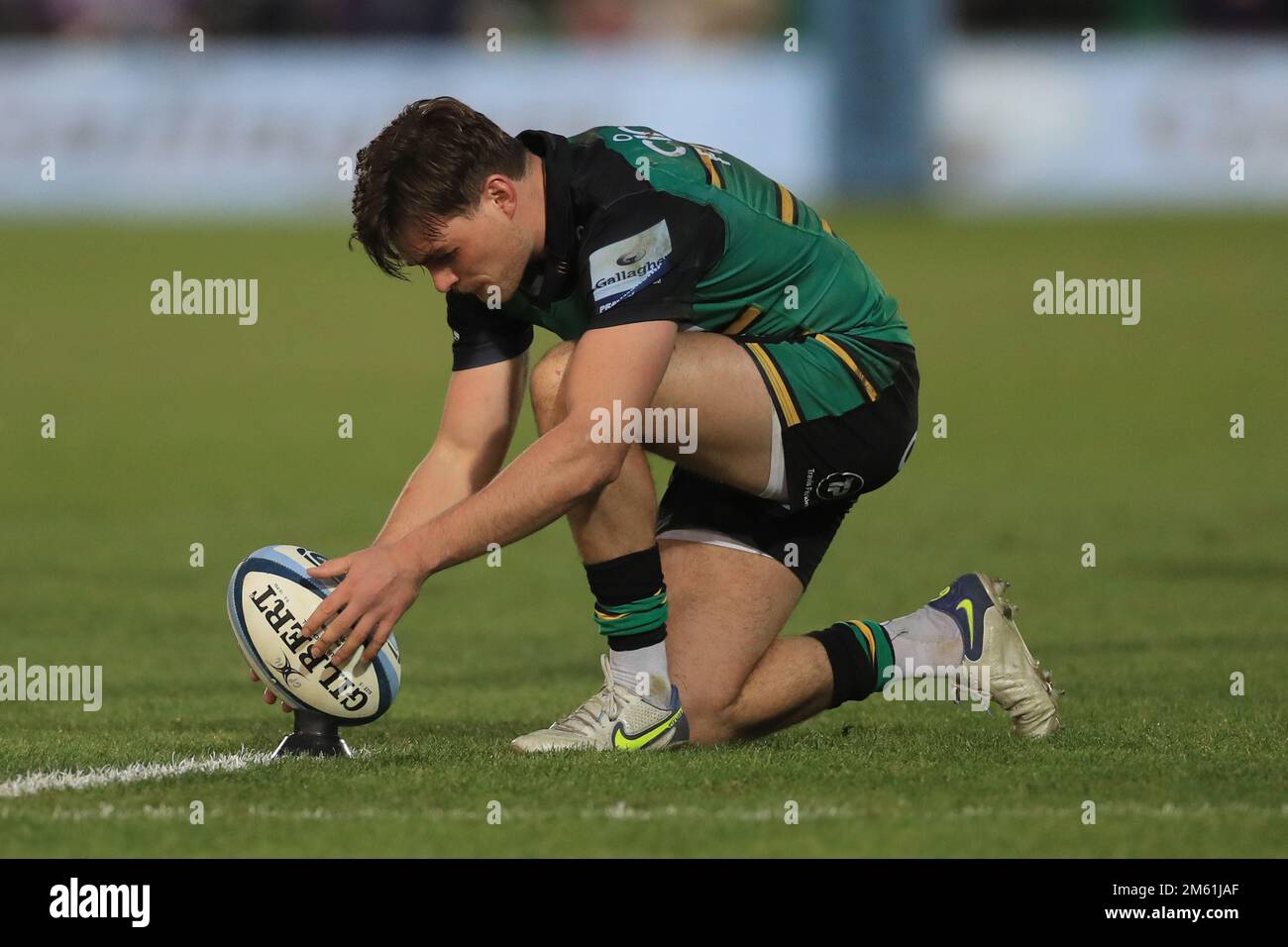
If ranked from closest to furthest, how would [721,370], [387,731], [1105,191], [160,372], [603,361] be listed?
[603,361]
[721,370]
[387,731]
[160,372]
[1105,191]

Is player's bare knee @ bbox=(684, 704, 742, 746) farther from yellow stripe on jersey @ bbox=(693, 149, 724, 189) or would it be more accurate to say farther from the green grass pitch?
yellow stripe on jersey @ bbox=(693, 149, 724, 189)

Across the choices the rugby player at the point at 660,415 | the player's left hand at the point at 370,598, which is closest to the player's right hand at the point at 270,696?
the rugby player at the point at 660,415

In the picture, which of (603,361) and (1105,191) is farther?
(1105,191)

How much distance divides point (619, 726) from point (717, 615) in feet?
1.57

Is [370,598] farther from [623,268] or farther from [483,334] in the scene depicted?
[483,334]

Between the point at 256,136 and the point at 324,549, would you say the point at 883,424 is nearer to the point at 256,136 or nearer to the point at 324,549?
the point at 324,549

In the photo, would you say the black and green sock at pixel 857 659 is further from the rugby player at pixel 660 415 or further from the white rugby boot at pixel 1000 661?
the white rugby boot at pixel 1000 661

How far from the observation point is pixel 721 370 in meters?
5.43

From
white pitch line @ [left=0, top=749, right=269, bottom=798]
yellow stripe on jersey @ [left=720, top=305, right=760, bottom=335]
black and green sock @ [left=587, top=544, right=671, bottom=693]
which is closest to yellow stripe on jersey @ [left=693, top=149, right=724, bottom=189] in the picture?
yellow stripe on jersey @ [left=720, top=305, right=760, bottom=335]

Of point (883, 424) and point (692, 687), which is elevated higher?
point (883, 424)

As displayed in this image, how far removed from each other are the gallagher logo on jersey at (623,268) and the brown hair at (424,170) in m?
0.34

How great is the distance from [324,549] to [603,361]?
212 inches

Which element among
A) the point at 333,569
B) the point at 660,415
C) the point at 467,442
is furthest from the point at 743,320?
the point at 333,569
